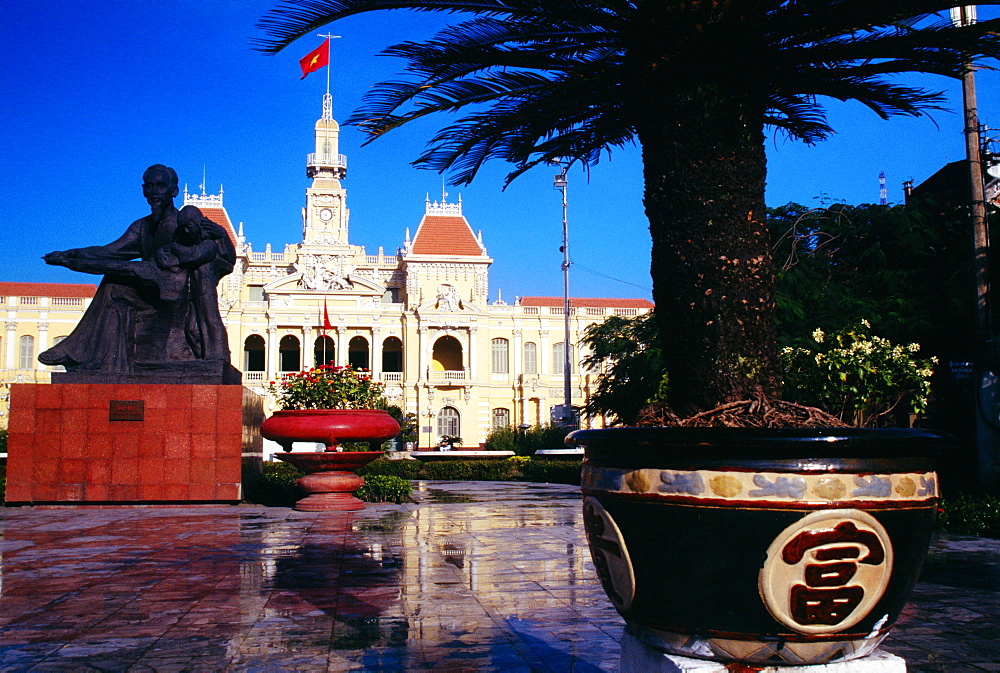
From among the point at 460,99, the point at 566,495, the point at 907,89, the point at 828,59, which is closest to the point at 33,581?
the point at 460,99

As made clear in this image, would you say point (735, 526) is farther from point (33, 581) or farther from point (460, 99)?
point (33, 581)

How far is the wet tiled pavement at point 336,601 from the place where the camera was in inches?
137

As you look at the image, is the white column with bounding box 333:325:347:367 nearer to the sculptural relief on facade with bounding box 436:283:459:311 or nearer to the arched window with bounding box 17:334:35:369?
the sculptural relief on facade with bounding box 436:283:459:311

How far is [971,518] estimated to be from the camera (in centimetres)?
874

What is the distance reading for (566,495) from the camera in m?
14.1

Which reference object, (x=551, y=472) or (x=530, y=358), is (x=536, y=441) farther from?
(x=530, y=358)

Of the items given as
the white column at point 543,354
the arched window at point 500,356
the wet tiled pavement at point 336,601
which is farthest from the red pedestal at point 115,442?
the white column at point 543,354

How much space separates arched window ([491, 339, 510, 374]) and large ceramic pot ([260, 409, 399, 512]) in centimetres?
4199

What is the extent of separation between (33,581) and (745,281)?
15.3 feet

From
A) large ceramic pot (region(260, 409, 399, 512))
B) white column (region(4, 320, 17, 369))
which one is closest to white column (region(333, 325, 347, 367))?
white column (region(4, 320, 17, 369))

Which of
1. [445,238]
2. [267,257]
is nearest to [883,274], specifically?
[445,238]

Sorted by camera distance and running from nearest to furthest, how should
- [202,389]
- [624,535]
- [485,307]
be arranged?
[624,535]
[202,389]
[485,307]

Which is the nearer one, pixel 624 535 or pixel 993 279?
pixel 624 535

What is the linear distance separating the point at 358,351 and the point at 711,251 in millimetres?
51988
